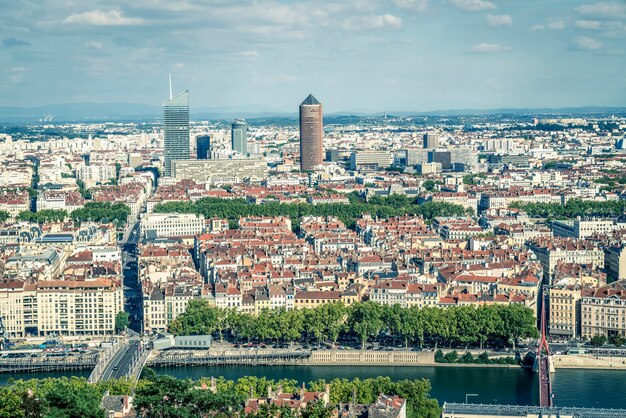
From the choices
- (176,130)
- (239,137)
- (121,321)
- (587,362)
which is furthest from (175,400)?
(239,137)

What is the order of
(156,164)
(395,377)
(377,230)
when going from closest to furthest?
(395,377)
(377,230)
(156,164)

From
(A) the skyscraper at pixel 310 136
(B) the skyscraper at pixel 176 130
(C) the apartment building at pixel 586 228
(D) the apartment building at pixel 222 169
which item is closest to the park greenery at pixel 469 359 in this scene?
(C) the apartment building at pixel 586 228

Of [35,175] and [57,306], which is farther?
[35,175]

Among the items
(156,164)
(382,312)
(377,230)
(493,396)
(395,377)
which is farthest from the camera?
(156,164)

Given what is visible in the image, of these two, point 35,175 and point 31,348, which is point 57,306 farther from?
point 35,175

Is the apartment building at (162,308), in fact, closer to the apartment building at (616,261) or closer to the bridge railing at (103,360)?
the bridge railing at (103,360)

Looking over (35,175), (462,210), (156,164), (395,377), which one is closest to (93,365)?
(395,377)

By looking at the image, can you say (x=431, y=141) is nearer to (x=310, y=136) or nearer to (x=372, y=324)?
(x=310, y=136)

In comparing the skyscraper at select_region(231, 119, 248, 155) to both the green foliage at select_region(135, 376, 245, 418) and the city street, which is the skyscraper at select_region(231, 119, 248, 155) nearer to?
the city street
